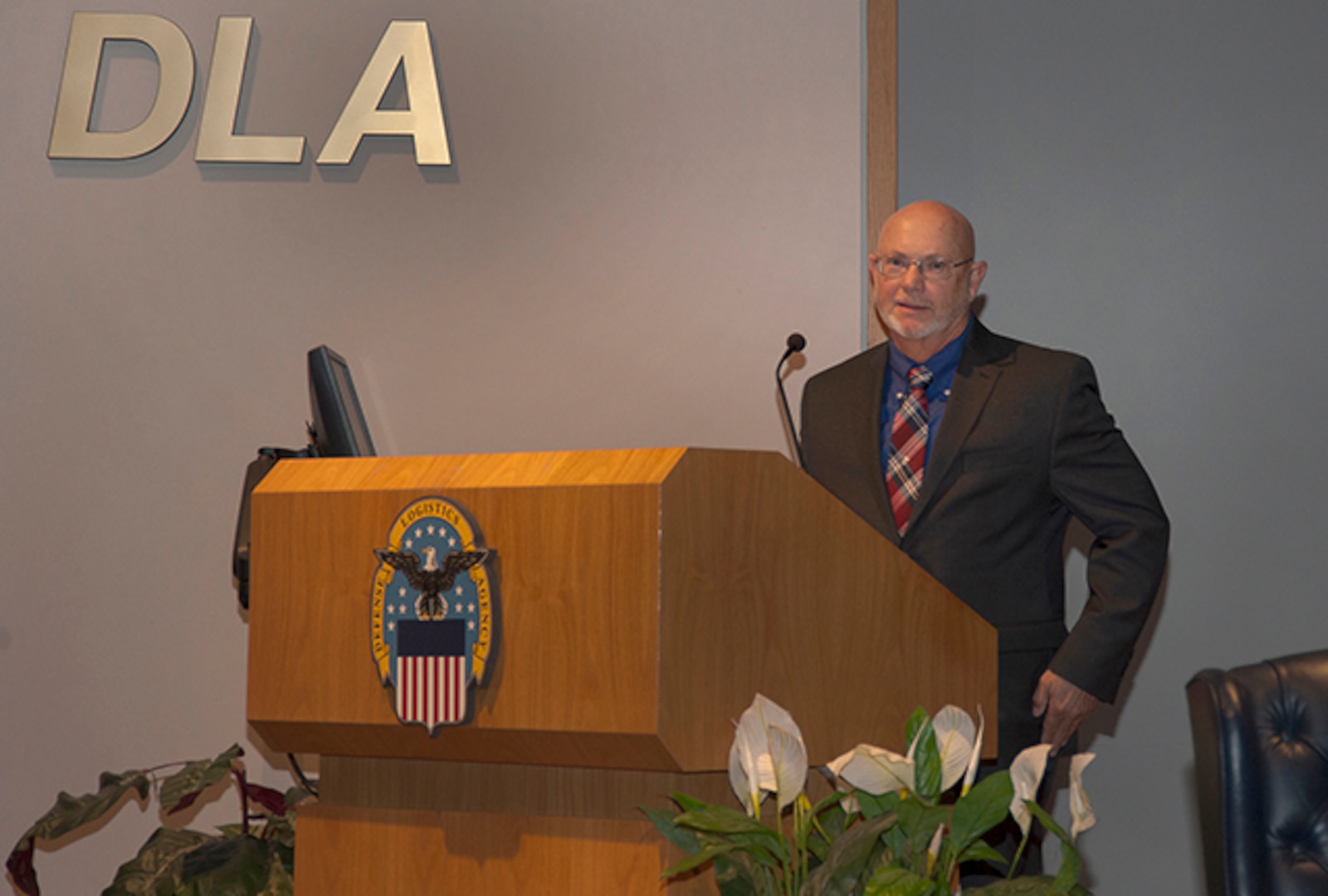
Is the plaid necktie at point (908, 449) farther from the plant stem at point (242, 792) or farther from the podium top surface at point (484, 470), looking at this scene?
the plant stem at point (242, 792)

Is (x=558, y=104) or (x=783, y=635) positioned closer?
(x=783, y=635)

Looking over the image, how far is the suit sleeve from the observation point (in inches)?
87.3

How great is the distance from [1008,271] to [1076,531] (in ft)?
1.97

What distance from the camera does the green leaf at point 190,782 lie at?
7.75ft

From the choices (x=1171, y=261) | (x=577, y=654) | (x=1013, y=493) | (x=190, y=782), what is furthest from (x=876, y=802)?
(x=1171, y=261)

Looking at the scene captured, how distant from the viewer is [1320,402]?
301cm

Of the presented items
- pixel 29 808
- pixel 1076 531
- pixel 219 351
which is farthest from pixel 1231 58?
pixel 29 808

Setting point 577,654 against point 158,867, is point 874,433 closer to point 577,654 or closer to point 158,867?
point 577,654

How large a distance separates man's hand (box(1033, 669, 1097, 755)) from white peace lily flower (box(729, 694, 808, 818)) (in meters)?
0.98

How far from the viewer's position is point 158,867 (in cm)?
226

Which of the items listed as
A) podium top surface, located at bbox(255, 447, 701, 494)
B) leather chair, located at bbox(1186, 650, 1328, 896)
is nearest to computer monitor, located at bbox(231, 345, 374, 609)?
podium top surface, located at bbox(255, 447, 701, 494)

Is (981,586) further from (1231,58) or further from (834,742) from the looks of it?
(1231,58)

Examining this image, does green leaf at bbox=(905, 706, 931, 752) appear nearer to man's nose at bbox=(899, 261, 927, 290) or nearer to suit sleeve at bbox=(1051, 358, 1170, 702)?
suit sleeve at bbox=(1051, 358, 1170, 702)

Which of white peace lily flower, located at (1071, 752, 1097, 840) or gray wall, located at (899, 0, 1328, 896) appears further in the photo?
gray wall, located at (899, 0, 1328, 896)
